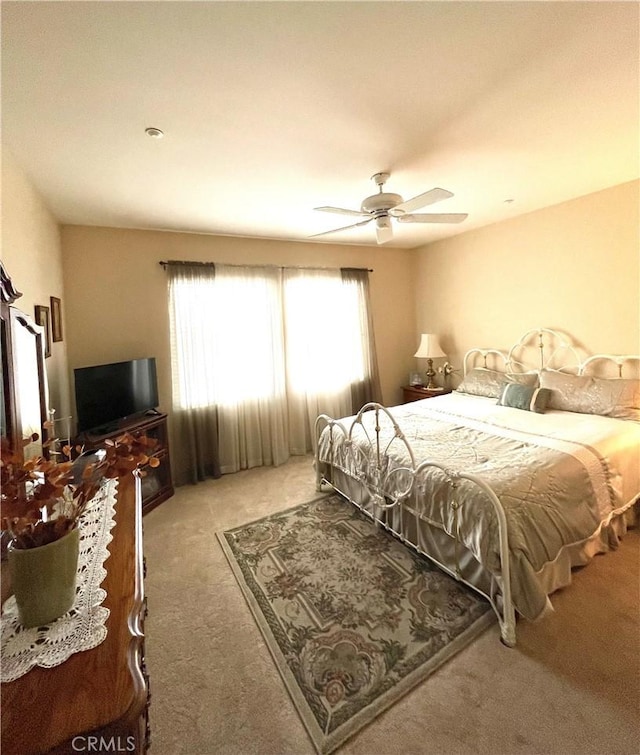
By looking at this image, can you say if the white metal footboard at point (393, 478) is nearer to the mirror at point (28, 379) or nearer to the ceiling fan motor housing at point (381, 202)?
the ceiling fan motor housing at point (381, 202)

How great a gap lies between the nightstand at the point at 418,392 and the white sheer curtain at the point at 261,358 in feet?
1.54

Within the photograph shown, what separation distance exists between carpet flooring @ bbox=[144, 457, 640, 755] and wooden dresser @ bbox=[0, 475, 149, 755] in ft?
2.94

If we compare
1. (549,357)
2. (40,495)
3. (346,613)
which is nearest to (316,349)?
(549,357)

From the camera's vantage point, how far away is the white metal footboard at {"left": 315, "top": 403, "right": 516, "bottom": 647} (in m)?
1.68

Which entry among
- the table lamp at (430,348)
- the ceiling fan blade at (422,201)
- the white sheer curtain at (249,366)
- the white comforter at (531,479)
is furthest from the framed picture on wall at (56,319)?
the table lamp at (430,348)

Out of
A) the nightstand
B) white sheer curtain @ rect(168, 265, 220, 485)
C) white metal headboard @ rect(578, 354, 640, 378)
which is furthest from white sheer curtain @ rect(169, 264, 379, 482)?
white metal headboard @ rect(578, 354, 640, 378)

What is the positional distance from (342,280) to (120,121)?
297cm

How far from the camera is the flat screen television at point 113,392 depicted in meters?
2.80

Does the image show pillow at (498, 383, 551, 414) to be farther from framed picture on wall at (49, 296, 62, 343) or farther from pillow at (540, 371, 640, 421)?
framed picture on wall at (49, 296, 62, 343)

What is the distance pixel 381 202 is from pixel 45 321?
2.39 m

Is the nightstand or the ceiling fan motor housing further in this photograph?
the nightstand

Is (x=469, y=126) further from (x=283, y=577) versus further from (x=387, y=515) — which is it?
(x=283, y=577)

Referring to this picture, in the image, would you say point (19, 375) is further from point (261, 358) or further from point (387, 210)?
point (261, 358)

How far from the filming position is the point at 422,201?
82.6 inches
